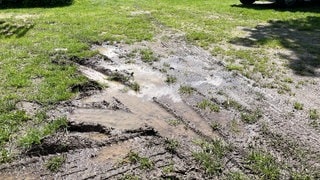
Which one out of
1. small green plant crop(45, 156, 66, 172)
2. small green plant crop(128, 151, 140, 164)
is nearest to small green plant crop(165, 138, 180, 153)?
small green plant crop(128, 151, 140, 164)

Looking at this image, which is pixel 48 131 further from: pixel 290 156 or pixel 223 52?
pixel 223 52

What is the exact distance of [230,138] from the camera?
461 cm

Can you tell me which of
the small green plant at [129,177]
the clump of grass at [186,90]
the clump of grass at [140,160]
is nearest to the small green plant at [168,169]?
the clump of grass at [140,160]

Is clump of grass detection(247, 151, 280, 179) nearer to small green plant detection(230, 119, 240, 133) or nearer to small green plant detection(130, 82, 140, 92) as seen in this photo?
small green plant detection(230, 119, 240, 133)

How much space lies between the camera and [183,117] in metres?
5.15

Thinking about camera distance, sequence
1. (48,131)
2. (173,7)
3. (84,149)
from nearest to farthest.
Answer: (84,149) → (48,131) → (173,7)

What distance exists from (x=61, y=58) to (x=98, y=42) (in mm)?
1625

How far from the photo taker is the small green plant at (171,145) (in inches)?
171

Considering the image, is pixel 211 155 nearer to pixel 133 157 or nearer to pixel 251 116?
pixel 133 157

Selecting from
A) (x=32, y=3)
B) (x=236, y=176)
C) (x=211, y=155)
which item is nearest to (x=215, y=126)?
(x=211, y=155)

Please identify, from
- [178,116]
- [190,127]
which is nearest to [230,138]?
[190,127]

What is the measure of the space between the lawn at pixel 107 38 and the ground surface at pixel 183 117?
10cm

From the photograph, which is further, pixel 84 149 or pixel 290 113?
pixel 290 113

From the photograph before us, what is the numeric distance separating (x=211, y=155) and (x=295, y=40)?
21.2ft
